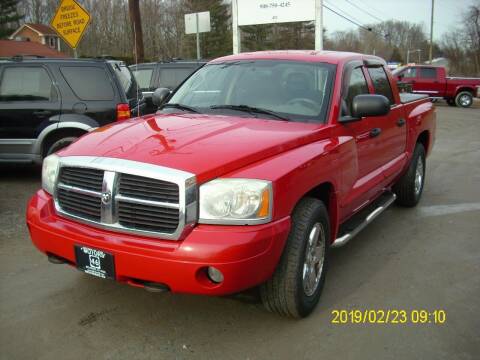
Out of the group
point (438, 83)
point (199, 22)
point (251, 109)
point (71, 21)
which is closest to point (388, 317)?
point (251, 109)

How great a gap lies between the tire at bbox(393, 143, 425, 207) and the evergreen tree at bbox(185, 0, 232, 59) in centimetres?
4217

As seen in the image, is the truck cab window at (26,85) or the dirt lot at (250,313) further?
the truck cab window at (26,85)

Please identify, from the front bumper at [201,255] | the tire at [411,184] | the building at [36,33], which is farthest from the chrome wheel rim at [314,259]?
the building at [36,33]

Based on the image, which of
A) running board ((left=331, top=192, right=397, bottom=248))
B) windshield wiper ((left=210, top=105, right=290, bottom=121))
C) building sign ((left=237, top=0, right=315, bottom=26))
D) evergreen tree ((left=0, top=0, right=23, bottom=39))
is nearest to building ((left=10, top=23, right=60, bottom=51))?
evergreen tree ((left=0, top=0, right=23, bottom=39))

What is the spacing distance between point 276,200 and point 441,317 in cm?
157

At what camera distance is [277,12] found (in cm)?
1995

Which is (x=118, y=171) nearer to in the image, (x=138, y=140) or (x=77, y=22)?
(x=138, y=140)

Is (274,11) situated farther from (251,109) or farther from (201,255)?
(201,255)

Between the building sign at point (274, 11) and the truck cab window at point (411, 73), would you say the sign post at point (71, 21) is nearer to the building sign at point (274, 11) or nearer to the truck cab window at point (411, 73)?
the building sign at point (274, 11)

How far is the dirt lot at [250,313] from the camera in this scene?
3.05 meters

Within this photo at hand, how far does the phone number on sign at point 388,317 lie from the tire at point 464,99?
899 inches

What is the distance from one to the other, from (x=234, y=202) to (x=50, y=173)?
4.63 feet

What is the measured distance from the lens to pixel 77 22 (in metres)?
10.4
